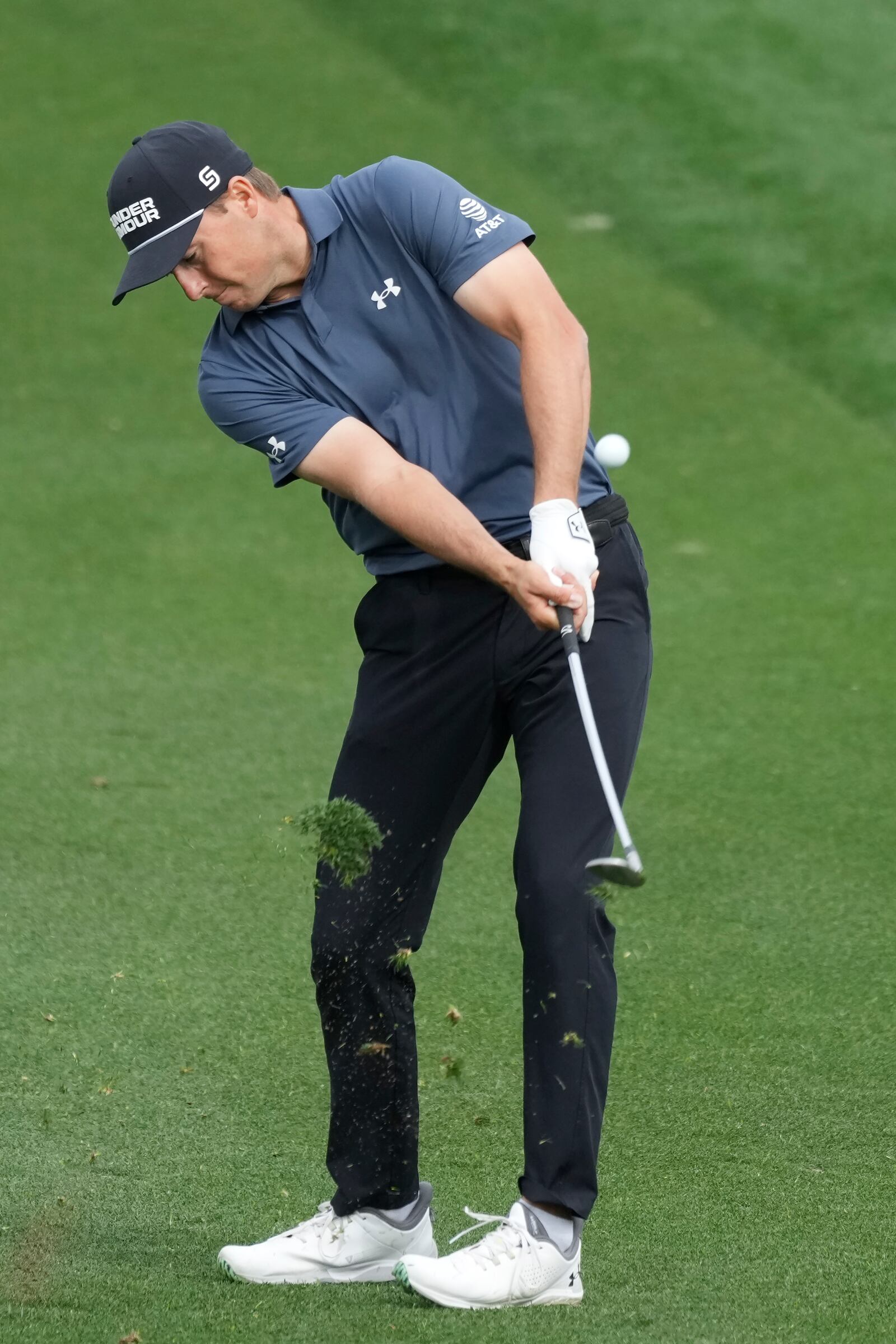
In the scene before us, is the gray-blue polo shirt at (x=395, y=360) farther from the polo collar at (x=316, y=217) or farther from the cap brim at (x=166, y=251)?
the cap brim at (x=166, y=251)

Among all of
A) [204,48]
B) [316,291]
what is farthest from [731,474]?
[204,48]

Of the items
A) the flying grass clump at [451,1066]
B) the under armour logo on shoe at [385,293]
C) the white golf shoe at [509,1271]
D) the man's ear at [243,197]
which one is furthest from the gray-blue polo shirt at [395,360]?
the white golf shoe at [509,1271]

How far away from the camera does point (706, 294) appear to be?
977cm

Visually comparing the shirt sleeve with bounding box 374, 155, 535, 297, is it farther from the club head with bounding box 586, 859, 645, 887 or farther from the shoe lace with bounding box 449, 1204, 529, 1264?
the shoe lace with bounding box 449, 1204, 529, 1264

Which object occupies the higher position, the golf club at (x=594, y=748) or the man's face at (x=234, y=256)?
the man's face at (x=234, y=256)

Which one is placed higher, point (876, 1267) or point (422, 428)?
point (422, 428)

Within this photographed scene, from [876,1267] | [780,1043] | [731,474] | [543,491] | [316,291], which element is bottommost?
[731,474]

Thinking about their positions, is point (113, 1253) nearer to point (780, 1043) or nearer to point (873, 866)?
point (780, 1043)

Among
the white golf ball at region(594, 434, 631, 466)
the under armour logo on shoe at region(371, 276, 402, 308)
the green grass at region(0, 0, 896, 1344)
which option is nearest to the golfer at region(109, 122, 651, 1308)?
the under armour logo on shoe at region(371, 276, 402, 308)

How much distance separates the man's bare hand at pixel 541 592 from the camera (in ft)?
9.12

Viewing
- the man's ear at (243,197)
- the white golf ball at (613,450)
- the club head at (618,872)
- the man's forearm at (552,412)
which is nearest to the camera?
the club head at (618,872)

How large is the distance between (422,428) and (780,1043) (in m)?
1.73

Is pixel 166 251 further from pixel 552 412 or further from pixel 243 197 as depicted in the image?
pixel 552 412

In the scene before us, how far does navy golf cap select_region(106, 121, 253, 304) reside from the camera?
292 cm
